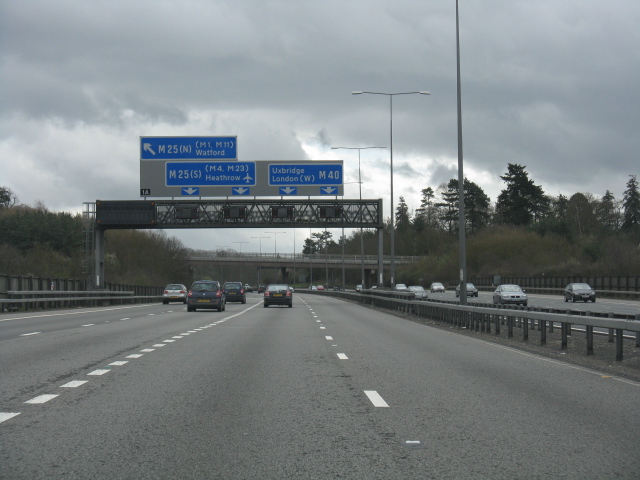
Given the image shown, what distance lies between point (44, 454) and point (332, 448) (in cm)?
248

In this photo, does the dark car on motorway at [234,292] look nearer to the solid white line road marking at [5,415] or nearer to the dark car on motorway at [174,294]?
the dark car on motorway at [174,294]

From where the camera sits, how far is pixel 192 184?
48.9m

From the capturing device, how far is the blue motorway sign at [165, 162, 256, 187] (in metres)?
48.9

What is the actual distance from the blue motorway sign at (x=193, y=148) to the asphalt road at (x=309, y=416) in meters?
33.1

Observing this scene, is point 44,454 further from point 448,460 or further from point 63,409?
point 448,460

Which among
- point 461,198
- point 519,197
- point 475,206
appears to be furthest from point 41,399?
point 475,206

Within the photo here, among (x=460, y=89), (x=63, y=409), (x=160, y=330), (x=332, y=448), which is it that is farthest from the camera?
(x=460, y=89)

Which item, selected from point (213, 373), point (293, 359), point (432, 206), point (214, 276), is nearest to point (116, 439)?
point (213, 373)

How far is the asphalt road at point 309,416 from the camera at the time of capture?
6445 mm

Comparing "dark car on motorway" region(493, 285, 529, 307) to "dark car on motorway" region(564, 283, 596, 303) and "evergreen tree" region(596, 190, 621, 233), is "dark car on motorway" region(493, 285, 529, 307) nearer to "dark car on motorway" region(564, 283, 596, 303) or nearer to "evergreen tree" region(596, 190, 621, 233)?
A: "dark car on motorway" region(564, 283, 596, 303)

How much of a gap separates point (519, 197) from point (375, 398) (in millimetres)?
111273

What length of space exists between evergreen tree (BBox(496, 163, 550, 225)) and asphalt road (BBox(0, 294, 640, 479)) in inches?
4068

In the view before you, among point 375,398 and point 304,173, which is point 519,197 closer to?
point 304,173

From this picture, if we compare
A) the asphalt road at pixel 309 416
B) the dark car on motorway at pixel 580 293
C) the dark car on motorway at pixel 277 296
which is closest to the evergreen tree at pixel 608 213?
the dark car on motorway at pixel 580 293
